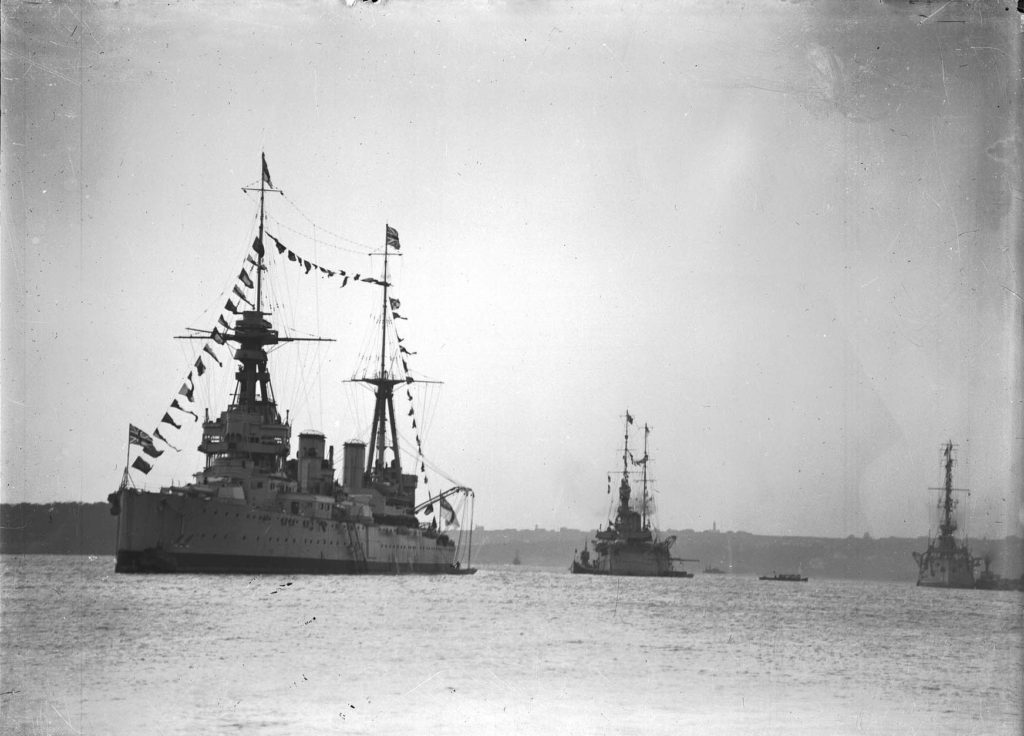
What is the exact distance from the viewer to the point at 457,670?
76.6 feet

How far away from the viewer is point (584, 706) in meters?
19.2

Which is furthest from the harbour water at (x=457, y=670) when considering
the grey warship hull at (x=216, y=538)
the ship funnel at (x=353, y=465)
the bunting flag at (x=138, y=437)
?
the ship funnel at (x=353, y=465)

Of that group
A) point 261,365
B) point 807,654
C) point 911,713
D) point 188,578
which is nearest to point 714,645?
point 807,654

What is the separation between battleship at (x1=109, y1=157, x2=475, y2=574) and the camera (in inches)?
2068

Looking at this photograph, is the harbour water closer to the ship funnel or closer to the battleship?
the battleship

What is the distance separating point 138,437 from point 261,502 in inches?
643

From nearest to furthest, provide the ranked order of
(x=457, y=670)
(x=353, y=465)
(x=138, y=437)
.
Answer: (x=457, y=670), (x=138, y=437), (x=353, y=465)

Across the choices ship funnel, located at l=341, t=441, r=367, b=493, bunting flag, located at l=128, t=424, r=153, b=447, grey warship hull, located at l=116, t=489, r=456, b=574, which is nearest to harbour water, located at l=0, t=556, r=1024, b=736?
bunting flag, located at l=128, t=424, r=153, b=447

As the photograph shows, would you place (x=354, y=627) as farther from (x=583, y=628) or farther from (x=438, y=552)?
(x=438, y=552)

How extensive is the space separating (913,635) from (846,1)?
93.4 ft

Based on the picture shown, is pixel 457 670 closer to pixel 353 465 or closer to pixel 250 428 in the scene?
pixel 250 428

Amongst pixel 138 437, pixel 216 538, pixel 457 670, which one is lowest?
pixel 457 670

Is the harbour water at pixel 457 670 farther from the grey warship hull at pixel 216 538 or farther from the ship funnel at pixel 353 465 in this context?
the ship funnel at pixel 353 465

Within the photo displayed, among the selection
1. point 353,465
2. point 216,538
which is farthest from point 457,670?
point 353,465
